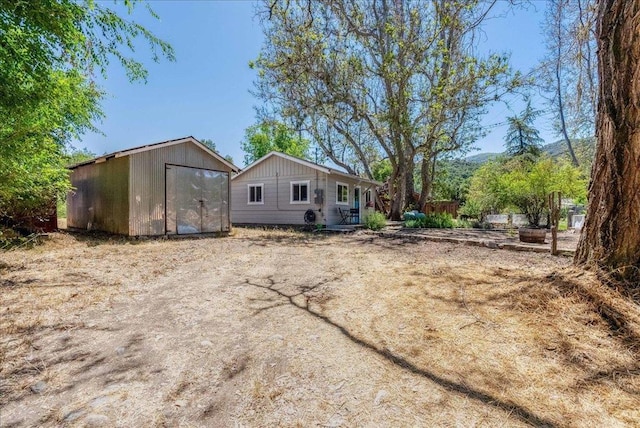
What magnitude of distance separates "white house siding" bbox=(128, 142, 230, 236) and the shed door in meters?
0.21

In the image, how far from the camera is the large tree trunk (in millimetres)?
2906

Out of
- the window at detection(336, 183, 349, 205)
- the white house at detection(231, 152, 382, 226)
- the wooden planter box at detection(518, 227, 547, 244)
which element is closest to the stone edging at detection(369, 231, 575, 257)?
the wooden planter box at detection(518, 227, 547, 244)

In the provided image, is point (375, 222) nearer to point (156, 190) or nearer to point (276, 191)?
point (276, 191)

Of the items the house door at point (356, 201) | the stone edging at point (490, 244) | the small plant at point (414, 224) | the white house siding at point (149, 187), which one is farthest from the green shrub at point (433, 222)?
the white house siding at point (149, 187)

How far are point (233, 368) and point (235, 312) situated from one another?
1.11m

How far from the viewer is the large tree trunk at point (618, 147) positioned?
114 inches

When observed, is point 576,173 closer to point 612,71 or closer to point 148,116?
point 612,71

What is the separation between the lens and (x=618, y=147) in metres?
2.98

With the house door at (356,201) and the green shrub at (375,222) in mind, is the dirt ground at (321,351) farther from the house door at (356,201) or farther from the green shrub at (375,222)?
the house door at (356,201)

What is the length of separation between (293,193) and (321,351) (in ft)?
38.1

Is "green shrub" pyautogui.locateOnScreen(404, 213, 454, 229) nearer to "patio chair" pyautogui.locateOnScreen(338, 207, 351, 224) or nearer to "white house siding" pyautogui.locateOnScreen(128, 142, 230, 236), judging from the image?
"patio chair" pyautogui.locateOnScreen(338, 207, 351, 224)

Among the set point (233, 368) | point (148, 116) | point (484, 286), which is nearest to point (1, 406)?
point (233, 368)

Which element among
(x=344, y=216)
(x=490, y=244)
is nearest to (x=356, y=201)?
(x=344, y=216)

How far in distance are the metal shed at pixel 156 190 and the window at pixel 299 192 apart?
3130mm
